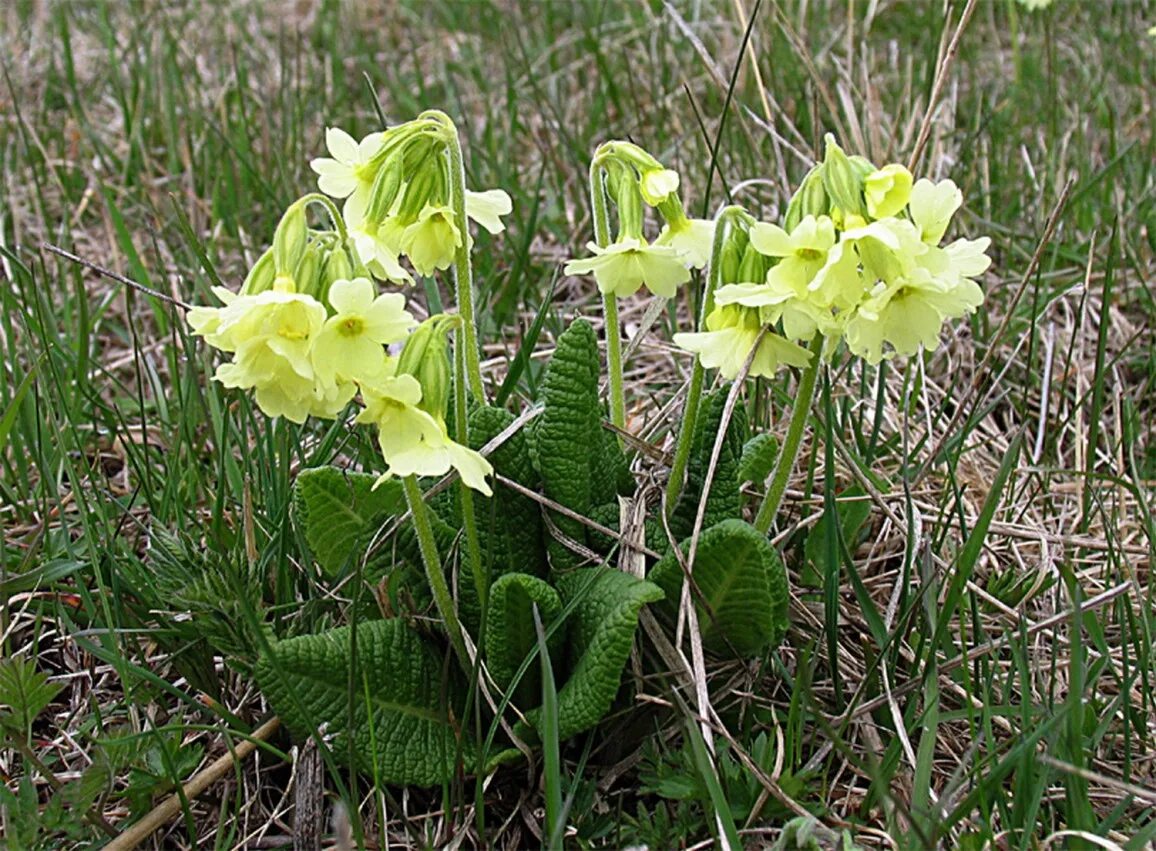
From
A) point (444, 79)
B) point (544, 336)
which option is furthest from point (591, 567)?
point (444, 79)

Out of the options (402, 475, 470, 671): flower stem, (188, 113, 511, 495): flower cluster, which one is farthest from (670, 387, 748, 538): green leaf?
(188, 113, 511, 495): flower cluster

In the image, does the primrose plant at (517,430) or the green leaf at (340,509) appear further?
the green leaf at (340,509)

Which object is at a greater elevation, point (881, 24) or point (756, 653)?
point (881, 24)

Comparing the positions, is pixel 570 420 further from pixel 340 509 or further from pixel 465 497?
pixel 340 509

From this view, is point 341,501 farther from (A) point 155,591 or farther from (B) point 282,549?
(A) point 155,591

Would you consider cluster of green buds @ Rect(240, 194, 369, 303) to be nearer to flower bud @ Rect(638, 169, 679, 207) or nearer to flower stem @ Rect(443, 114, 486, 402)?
flower stem @ Rect(443, 114, 486, 402)

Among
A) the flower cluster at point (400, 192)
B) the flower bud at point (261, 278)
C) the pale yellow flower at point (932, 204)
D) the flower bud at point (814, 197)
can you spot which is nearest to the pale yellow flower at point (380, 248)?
the flower cluster at point (400, 192)

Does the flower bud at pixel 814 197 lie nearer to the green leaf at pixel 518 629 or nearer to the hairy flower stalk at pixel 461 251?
the hairy flower stalk at pixel 461 251
